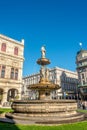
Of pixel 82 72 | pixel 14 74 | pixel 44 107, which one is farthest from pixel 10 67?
pixel 82 72

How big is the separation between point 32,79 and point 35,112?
248ft

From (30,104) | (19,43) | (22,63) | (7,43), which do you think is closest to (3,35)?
(7,43)

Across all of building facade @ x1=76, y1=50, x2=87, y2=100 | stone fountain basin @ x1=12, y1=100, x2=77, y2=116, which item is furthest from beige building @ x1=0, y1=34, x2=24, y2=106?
building facade @ x1=76, y1=50, x2=87, y2=100

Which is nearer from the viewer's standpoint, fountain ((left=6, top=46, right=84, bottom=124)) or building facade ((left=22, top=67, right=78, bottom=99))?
fountain ((left=6, top=46, right=84, bottom=124))

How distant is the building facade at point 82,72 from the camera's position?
5528 cm

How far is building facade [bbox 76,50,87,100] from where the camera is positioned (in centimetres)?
5528

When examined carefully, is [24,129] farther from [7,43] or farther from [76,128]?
[7,43]

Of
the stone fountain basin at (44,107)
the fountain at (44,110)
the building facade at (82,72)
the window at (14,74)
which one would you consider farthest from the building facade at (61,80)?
the stone fountain basin at (44,107)

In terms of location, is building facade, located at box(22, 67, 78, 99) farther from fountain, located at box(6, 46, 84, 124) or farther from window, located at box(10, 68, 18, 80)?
fountain, located at box(6, 46, 84, 124)

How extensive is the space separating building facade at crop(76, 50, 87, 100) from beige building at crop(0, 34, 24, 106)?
103 feet

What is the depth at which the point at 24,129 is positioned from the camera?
256 inches

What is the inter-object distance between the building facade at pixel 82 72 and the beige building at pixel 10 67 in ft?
103

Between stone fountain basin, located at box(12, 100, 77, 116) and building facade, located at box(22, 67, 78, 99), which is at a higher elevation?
building facade, located at box(22, 67, 78, 99)

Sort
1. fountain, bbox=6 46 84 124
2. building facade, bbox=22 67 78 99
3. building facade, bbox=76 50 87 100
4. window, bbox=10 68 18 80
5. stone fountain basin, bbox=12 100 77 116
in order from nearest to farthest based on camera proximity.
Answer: fountain, bbox=6 46 84 124 → stone fountain basin, bbox=12 100 77 116 → window, bbox=10 68 18 80 → building facade, bbox=76 50 87 100 → building facade, bbox=22 67 78 99
